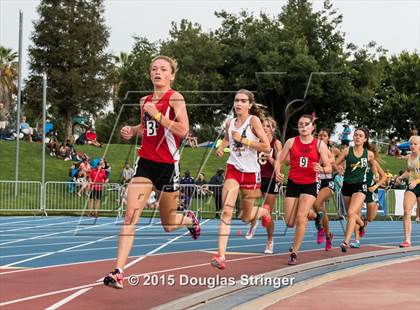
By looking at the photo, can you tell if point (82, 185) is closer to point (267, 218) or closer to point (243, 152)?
point (267, 218)

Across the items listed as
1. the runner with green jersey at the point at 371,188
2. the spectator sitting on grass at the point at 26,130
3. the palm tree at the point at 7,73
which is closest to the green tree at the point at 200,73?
the spectator sitting on grass at the point at 26,130

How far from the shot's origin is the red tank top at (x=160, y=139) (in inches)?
309

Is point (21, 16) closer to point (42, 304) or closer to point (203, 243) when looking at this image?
point (203, 243)

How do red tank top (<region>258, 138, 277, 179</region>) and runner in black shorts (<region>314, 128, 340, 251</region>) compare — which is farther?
runner in black shorts (<region>314, 128, 340, 251</region>)

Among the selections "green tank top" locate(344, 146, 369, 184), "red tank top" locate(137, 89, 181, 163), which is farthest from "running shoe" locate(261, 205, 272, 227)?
"red tank top" locate(137, 89, 181, 163)

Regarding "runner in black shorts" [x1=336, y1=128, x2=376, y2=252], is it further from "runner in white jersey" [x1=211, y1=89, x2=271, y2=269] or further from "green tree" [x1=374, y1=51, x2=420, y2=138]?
"green tree" [x1=374, y1=51, x2=420, y2=138]

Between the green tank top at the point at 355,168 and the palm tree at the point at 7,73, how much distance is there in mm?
50264

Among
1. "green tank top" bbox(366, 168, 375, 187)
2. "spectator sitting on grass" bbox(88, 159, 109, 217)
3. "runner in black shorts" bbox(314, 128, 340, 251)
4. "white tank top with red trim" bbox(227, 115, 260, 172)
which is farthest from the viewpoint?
"spectator sitting on grass" bbox(88, 159, 109, 217)

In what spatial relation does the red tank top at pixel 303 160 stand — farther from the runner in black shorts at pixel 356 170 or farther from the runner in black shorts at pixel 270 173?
the runner in black shorts at pixel 356 170

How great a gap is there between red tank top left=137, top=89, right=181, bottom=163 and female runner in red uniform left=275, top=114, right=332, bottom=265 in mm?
3636

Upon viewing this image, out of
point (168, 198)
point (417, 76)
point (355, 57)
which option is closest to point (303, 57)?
point (355, 57)

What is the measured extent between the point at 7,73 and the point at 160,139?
213 feet

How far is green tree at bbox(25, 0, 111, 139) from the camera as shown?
147 feet

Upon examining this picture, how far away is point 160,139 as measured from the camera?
8000 mm
